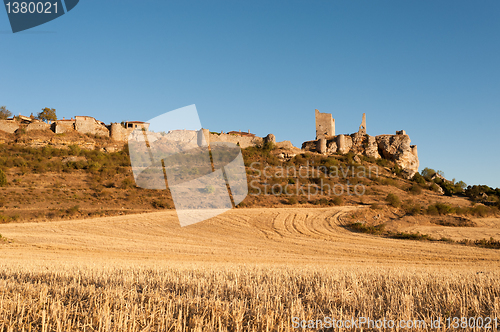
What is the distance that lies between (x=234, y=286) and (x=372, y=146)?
5283 cm

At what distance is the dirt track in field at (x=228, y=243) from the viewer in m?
12.9

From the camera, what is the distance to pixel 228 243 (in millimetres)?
17031

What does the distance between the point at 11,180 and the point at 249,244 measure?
1122 inches

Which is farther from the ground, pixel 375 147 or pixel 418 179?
pixel 375 147

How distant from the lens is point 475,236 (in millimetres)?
17719

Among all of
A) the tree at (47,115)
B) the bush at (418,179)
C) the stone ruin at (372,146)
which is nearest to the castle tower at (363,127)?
the stone ruin at (372,146)

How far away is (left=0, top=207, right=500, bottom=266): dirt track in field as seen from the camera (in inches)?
510

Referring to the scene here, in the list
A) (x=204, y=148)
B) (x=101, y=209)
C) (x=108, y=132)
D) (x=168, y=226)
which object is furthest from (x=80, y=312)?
(x=108, y=132)

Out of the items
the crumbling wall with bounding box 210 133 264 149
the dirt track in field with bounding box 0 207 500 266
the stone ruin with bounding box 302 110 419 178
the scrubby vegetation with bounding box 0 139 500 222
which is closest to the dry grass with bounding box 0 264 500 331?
the dirt track in field with bounding box 0 207 500 266

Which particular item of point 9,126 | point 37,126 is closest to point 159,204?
point 37,126

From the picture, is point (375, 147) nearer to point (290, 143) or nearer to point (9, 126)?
point (290, 143)

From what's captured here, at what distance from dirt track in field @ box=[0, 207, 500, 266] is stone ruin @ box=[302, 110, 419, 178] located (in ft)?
98.1

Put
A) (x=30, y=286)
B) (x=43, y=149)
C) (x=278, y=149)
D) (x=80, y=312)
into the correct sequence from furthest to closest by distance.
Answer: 1. (x=278, y=149)
2. (x=43, y=149)
3. (x=30, y=286)
4. (x=80, y=312)

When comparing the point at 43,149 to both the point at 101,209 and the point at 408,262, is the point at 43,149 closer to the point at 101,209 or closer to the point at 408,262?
the point at 101,209
